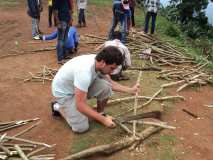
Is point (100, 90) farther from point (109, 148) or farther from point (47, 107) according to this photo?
point (47, 107)

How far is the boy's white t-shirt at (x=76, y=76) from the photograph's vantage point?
4.84 meters

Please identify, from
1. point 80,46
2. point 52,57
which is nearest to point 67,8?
point 52,57

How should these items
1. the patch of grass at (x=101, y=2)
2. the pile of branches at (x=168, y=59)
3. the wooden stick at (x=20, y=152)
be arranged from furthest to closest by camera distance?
the patch of grass at (x=101, y=2) < the pile of branches at (x=168, y=59) < the wooden stick at (x=20, y=152)

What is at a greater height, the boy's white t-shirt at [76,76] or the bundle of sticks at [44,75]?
the boy's white t-shirt at [76,76]

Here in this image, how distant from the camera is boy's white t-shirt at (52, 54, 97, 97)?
4.84m

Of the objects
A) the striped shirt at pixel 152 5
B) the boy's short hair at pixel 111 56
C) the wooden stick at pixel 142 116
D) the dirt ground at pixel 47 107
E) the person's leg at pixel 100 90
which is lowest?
the dirt ground at pixel 47 107

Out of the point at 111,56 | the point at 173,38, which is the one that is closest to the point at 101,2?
the point at 173,38

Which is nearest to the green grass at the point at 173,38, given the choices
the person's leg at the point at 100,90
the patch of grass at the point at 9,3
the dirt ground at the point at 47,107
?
the dirt ground at the point at 47,107

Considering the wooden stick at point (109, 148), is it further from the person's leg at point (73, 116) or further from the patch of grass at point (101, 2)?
the patch of grass at point (101, 2)

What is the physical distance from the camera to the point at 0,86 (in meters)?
7.25

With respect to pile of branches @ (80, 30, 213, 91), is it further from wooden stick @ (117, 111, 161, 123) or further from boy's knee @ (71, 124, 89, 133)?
boy's knee @ (71, 124, 89, 133)

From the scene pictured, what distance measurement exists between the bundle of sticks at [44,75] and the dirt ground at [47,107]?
19 cm

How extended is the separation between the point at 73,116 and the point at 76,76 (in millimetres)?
641

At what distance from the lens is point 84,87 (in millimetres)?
4812
